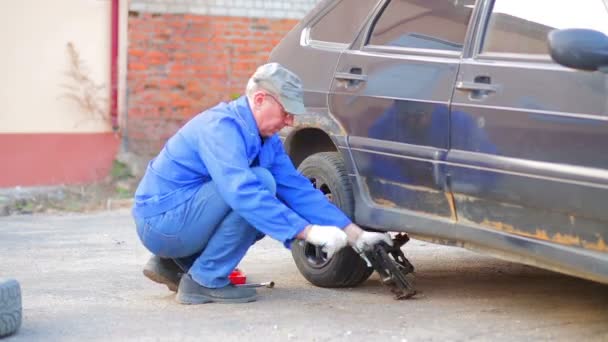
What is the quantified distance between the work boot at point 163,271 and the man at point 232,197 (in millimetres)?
10

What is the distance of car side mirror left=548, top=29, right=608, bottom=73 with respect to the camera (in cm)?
425

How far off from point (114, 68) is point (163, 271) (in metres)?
4.88

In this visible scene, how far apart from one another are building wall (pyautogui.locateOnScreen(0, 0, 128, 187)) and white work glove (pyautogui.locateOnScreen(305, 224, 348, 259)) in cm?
530

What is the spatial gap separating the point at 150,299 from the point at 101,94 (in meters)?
4.76

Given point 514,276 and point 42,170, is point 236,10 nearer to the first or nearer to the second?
point 42,170

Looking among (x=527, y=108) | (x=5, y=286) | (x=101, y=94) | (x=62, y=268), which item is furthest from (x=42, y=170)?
(x=527, y=108)

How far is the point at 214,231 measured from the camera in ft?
17.5

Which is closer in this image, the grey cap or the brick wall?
the grey cap

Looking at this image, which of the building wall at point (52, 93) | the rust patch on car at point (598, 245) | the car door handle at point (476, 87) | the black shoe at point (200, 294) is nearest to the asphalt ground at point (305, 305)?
the black shoe at point (200, 294)

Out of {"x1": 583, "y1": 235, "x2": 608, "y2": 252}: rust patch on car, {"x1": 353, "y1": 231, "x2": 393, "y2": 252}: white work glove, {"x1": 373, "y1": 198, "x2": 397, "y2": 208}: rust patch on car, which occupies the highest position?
{"x1": 583, "y1": 235, "x2": 608, "y2": 252}: rust patch on car

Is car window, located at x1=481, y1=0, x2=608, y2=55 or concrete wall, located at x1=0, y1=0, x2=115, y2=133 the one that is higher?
car window, located at x1=481, y1=0, x2=608, y2=55

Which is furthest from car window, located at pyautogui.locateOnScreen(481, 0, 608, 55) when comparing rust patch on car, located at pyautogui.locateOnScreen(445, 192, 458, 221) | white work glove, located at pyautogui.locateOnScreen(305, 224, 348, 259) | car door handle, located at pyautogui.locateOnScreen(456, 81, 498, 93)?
white work glove, located at pyautogui.locateOnScreen(305, 224, 348, 259)

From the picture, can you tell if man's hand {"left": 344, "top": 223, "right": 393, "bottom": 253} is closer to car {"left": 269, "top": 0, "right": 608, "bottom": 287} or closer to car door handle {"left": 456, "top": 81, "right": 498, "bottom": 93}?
car {"left": 269, "top": 0, "right": 608, "bottom": 287}

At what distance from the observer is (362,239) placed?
5.32m
